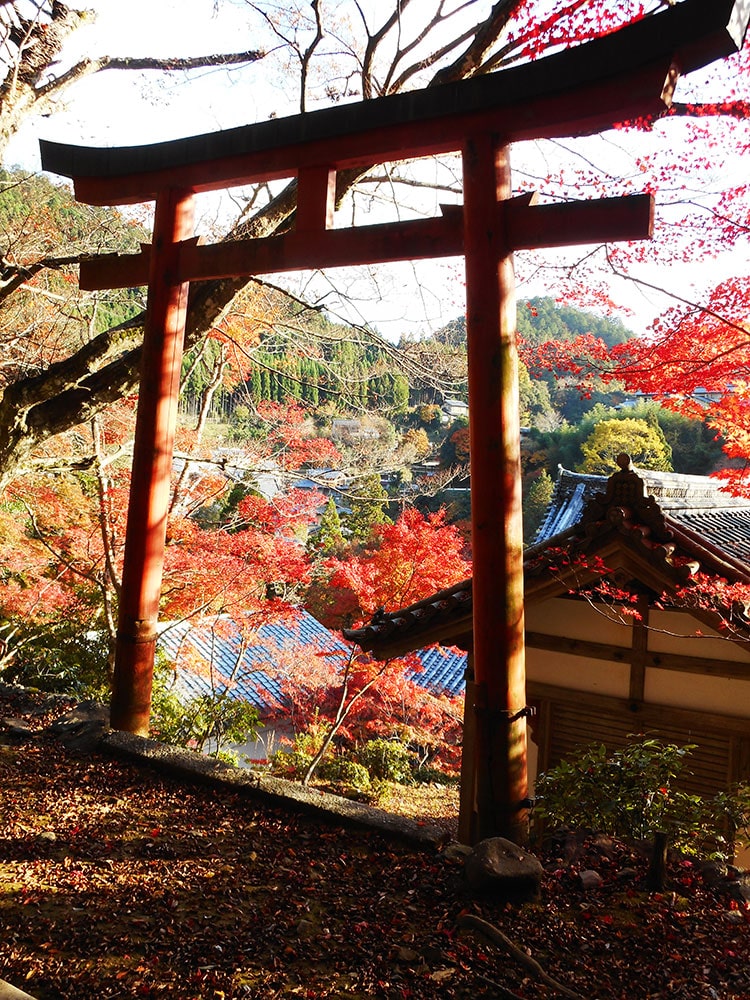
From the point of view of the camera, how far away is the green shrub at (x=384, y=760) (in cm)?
1269

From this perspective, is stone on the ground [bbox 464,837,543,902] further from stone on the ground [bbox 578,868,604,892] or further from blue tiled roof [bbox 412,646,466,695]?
blue tiled roof [bbox 412,646,466,695]

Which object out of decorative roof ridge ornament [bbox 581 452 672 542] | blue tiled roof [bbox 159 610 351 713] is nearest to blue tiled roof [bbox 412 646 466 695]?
blue tiled roof [bbox 159 610 351 713]

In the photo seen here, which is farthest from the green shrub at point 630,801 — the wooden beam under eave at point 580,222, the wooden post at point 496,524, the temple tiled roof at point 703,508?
the wooden beam under eave at point 580,222

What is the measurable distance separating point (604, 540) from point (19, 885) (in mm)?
4368

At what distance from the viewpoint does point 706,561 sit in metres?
5.38

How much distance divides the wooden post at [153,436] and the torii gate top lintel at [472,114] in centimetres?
29

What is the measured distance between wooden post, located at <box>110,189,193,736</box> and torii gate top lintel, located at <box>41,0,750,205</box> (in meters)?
0.29

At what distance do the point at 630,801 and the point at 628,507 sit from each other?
244 cm

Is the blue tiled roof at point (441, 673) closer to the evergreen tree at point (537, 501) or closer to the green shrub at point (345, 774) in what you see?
the green shrub at point (345, 774)

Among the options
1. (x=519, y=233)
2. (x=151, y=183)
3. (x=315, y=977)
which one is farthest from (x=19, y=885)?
(x=151, y=183)

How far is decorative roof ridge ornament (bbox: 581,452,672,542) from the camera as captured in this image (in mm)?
5430

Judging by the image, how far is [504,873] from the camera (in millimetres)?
2881

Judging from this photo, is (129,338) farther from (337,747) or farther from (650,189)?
(337,747)

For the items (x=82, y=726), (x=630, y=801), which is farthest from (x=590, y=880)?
(x=82, y=726)
